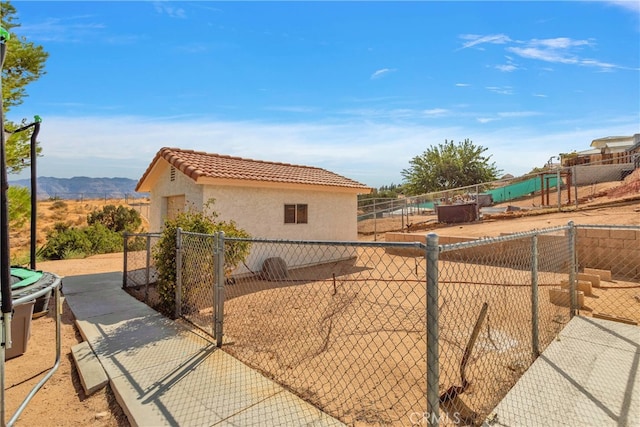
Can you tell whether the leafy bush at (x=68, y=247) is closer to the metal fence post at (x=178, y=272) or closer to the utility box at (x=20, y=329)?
the utility box at (x=20, y=329)

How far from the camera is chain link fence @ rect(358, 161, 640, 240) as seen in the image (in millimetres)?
16050

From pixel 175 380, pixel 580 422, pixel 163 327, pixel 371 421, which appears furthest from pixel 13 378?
pixel 580 422

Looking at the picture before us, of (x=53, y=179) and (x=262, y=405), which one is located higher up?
(x=53, y=179)

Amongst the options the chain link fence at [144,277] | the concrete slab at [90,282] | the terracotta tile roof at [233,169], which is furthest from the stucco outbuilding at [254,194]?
the concrete slab at [90,282]

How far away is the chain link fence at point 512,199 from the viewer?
16050mm

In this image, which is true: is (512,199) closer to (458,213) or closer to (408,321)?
(458,213)

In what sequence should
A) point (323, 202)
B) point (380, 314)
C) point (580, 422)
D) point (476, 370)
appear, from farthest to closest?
point (323, 202)
point (380, 314)
point (476, 370)
point (580, 422)

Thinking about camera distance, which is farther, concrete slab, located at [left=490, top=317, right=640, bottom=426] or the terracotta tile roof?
the terracotta tile roof

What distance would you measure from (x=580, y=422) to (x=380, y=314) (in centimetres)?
356

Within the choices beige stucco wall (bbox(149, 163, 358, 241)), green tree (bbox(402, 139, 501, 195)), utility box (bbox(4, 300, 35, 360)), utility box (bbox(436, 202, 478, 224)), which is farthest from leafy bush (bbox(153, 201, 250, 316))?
green tree (bbox(402, 139, 501, 195))

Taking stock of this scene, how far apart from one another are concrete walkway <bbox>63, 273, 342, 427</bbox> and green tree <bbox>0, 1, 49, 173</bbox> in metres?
8.22

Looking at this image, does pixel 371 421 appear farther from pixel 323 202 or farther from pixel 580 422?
pixel 323 202

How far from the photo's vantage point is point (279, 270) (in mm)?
9773

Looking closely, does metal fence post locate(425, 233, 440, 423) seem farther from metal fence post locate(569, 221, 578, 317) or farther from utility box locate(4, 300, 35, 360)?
utility box locate(4, 300, 35, 360)
